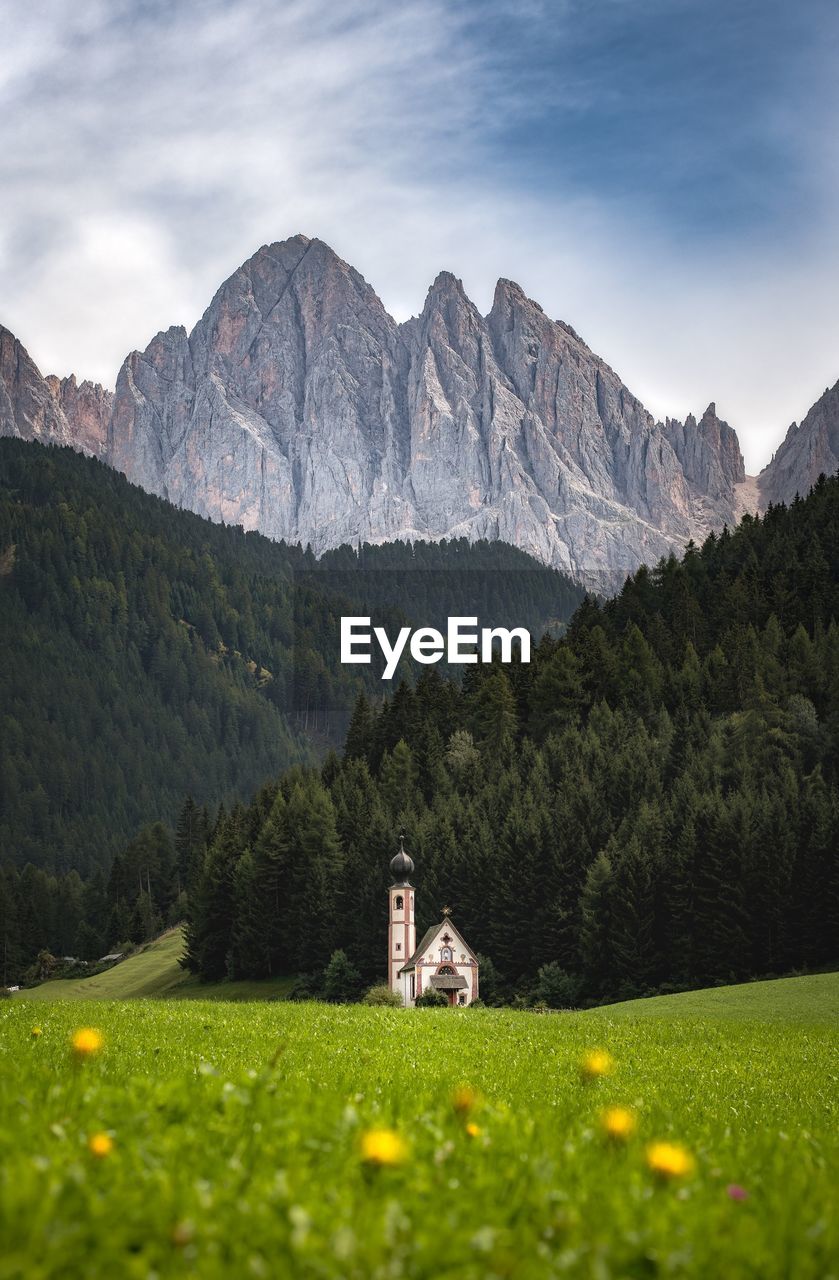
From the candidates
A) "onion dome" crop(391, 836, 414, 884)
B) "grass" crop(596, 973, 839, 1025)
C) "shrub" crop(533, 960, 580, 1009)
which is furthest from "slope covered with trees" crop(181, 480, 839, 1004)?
"grass" crop(596, 973, 839, 1025)

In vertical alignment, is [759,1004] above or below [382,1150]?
below

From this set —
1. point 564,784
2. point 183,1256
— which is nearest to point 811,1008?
point 183,1256

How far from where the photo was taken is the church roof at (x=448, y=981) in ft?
226

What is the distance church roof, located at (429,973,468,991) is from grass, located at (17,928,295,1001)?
1519cm

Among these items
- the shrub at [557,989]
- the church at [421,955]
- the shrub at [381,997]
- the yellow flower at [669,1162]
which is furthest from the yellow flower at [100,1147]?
the shrub at [557,989]

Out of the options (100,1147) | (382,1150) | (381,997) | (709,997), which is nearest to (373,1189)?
(382,1150)

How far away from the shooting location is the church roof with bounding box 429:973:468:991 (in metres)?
69.0

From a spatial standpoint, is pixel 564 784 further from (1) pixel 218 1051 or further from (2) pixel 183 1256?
(2) pixel 183 1256

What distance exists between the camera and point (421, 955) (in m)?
71.6

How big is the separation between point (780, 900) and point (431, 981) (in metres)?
22.3

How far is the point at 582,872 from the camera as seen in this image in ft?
251

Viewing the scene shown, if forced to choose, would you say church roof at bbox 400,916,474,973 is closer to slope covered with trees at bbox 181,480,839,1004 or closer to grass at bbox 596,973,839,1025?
slope covered with trees at bbox 181,480,839,1004

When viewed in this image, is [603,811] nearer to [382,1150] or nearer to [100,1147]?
[382,1150]

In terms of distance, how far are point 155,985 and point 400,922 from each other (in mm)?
30120
